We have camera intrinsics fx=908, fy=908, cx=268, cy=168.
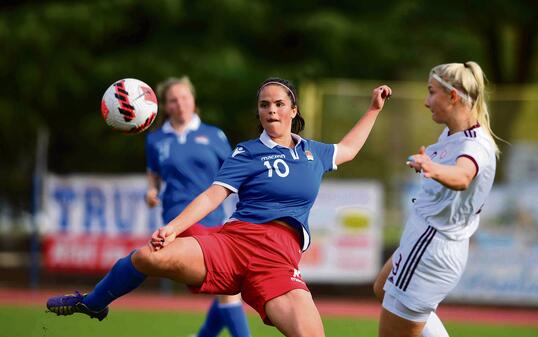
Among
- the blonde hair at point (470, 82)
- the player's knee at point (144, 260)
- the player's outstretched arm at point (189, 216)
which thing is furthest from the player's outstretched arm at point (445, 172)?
the player's knee at point (144, 260)

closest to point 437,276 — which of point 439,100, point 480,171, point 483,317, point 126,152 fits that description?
point 480,171

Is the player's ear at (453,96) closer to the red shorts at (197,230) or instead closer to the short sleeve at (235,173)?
the short sleeve at (235,173)

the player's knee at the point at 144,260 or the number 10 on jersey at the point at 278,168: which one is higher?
the number 10 on jersey at the point at 278,168

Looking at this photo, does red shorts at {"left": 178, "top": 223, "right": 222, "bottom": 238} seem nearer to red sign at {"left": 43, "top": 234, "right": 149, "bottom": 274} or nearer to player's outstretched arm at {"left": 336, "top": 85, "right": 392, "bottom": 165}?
player's outstretched arm at {"left": 336, "top": 85, "right": 392, "bottom": 165}

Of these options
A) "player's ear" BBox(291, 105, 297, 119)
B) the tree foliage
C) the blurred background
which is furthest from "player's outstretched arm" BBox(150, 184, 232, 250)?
the tree foliage

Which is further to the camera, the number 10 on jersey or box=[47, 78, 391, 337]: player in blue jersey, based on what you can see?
the number 10 on jersey

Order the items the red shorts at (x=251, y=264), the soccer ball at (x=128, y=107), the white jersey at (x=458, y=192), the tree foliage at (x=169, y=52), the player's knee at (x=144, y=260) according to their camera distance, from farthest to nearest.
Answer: the tree foliage at (x=169, y=52), the soccer ball at (x=128, y=107), the red shorts at (x=251, y=264), the player's knee at (x=144, y=260), the white jersey at (x=458, y=192)

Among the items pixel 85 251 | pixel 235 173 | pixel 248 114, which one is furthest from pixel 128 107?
pixel 248 114

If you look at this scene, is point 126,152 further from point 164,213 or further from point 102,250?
point 164,213

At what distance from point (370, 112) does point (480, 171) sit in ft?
3.44

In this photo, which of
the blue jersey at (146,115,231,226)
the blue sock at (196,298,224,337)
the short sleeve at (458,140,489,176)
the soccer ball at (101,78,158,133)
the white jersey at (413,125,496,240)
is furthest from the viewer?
the blue jersey at (146,115,231,226)

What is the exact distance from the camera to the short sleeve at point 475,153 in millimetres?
4504

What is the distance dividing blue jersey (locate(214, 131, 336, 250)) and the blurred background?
20.5 feet

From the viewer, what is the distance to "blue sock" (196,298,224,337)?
6.85 metres
